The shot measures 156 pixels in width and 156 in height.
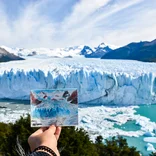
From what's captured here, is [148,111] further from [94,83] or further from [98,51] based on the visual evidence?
[98,51]

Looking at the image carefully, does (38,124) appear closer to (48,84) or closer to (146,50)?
(48,84)

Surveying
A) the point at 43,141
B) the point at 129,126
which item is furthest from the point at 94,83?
the point at 43,141

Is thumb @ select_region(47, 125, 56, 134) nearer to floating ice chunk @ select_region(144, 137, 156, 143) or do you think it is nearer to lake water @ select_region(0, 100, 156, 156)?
lake water @ select_region(0, 100, 156, 156)

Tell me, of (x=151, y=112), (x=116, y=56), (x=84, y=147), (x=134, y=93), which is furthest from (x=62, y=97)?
(x=116, y=56)

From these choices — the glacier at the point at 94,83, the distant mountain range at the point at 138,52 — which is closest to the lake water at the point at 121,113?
the glacier at the point at 94,83

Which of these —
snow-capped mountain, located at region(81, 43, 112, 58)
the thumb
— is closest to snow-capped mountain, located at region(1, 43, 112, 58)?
snow-capped mountain, located at region(81, 43, 112, 58)

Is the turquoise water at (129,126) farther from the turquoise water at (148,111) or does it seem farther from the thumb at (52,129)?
the thumb at (52,129)

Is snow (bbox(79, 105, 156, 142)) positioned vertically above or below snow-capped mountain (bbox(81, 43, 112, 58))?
below

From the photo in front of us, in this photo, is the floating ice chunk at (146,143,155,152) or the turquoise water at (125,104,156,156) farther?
the turquoise water at (125,104,156,156)
